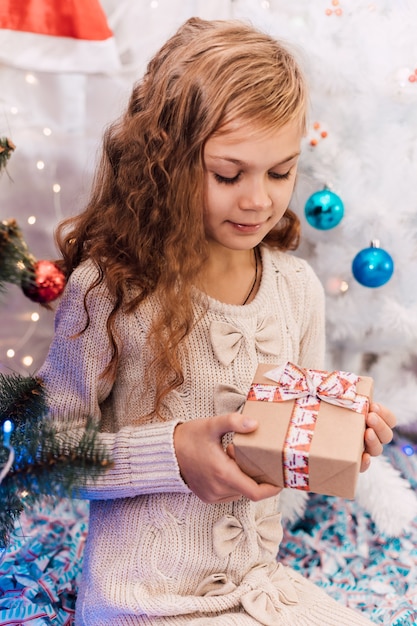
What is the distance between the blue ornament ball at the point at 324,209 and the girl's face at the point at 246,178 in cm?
27

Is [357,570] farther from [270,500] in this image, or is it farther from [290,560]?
[270,500]

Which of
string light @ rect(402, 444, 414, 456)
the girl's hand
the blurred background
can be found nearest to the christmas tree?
the girl's hand

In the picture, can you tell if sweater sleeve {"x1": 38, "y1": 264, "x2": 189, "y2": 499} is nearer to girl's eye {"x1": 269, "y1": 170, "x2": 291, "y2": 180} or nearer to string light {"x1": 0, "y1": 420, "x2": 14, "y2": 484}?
string light {"x1": 0, "y1": 420, "x2": 14, "y2": 484}

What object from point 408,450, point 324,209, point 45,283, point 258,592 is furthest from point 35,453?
point 408,450

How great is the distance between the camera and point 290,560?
4.61 ft

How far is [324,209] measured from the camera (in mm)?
1324

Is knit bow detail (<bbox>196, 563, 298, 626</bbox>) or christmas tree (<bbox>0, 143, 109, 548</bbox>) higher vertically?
christmas tree (<bbox>0, 143, 109, 548</bbox>)

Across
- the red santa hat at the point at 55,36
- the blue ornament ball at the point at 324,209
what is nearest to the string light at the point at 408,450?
the blue ornament ball at the point at 324,209

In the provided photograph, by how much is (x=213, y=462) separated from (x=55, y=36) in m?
0.86

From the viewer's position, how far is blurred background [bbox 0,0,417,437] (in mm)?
1318

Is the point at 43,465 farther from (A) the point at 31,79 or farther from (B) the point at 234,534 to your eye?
(A) the point at 31,79

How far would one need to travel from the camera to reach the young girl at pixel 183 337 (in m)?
0.98

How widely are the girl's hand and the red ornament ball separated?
268 millimetres

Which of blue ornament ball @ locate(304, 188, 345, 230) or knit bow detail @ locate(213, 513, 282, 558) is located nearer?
knit bow detail @ locate(213, 513, 282, 558)
